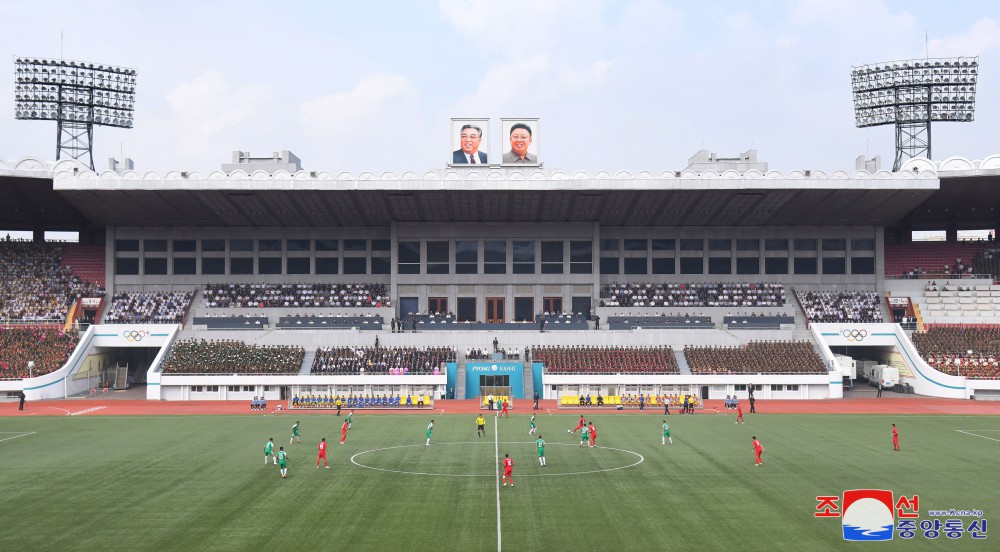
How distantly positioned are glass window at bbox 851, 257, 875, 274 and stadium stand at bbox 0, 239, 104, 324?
7612cm

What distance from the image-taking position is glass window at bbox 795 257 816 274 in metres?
83.3

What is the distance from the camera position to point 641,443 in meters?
41.2

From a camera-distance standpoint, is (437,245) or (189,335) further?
(437,245)

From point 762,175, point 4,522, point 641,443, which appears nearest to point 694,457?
point 641,443

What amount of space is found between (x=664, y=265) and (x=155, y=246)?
52.3m

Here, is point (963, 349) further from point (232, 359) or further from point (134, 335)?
point (134, 335)

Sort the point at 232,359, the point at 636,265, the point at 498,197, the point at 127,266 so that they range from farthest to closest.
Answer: the point at 636,265 → the point at 127,266 → the point at 498,197 → the point at 232,359

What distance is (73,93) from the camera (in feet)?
268

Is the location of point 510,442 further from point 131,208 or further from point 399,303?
point 131,208

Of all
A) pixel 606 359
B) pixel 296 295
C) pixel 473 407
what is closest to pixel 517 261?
pixel 606 359

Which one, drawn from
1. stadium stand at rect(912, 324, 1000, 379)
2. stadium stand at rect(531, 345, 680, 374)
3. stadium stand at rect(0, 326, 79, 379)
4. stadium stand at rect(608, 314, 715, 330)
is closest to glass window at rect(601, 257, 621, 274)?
stadium stand at rect(608, 314, 715, 330)

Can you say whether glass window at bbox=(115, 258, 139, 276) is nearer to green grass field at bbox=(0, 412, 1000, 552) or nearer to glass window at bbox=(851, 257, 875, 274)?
green grass field at bbox=(0, 412, 1000, 552)

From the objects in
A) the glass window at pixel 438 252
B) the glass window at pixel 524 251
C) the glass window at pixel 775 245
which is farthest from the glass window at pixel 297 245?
the glass window at pixel 775 245

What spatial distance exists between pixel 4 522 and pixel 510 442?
913 inches
